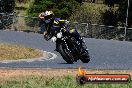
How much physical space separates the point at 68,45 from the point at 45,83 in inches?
216

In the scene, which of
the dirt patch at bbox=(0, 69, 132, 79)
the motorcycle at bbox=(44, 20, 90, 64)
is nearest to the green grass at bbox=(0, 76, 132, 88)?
the dirt patch at bbox=(0, 69, 132, 79)

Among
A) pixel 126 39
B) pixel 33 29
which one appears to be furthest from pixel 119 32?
pixel 33 29

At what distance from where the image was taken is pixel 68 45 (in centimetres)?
1905

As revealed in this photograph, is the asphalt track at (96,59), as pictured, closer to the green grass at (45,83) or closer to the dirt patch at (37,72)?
the dirt patch at (37,72)

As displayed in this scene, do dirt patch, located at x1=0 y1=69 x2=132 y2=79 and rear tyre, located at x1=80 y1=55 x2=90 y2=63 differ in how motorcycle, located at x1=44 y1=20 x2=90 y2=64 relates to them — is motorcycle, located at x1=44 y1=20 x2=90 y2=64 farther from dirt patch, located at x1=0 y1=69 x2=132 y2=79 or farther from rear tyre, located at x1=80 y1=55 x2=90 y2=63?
dirt patch, located at x1=0 y1=69 x2=132 y2=79

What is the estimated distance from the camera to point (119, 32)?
4444cm

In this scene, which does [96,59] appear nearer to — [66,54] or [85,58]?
[85,58]

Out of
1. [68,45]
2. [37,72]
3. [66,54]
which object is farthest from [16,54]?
[37,72]

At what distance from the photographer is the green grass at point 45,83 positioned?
13.1m

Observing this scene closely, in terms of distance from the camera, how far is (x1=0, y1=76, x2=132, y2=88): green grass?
1307 cm

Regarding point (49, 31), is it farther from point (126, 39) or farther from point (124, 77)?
point (126, 39)

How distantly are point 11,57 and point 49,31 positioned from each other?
17.3ft

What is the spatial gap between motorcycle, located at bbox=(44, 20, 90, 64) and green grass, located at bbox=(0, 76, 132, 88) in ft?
11.3

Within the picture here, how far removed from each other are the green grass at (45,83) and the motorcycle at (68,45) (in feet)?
11.3
